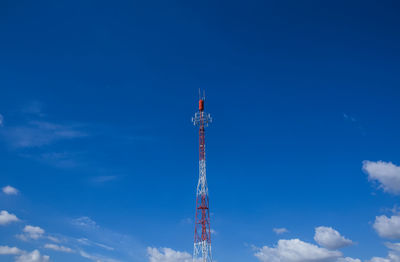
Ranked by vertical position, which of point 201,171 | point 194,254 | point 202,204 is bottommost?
point 194,254

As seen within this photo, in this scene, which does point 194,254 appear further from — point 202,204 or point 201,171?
point 201,171

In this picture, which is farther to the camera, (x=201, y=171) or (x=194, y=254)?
(x=201, y=171)

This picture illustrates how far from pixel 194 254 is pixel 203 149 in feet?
75.3

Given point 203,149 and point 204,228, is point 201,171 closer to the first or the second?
point 203,149

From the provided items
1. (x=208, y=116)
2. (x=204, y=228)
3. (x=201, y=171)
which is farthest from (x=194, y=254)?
(x=208, y=116)

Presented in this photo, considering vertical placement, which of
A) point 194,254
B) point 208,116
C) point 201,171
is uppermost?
point 208,116

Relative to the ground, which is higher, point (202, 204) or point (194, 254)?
point (202, 204)

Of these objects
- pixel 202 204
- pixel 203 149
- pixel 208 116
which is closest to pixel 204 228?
pixel 202 204

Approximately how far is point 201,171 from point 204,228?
12.5 meters

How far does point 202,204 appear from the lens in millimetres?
80188

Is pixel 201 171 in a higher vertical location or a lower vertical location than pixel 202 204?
higher

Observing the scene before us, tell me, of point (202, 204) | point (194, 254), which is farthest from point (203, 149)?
point (194, 254)

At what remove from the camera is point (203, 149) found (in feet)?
273

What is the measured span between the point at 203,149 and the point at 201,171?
5062 millimetres
